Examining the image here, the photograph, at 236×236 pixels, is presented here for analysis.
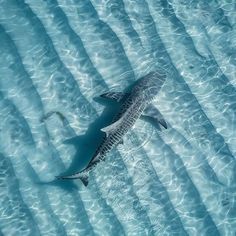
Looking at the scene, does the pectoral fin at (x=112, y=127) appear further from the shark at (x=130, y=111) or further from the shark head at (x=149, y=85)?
the shark head at (x=149, y=85)

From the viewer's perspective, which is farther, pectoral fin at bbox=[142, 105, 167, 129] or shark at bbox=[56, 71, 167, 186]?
pectoral fin at bbox=[142, 105, 167, 129]

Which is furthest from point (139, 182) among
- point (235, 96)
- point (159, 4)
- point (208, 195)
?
point (159, 4)

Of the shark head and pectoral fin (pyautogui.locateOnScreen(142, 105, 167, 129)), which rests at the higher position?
the shark head

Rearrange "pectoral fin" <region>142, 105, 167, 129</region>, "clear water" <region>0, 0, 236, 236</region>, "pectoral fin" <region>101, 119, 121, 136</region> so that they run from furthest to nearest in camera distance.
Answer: "pectoral fin" <region>142, 105, 167, 129</region>, "clear water" <region>0, 0, 236, 236</region>, "pectoral fin" <region>101, 119, 121, 136</region>

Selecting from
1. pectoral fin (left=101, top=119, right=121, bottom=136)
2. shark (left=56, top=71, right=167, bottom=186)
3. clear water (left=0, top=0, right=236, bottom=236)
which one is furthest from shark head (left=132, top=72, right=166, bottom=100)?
pectoral fin (left=101, top=119, right=121, bottom=136)

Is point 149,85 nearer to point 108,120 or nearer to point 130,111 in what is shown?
point 130,111

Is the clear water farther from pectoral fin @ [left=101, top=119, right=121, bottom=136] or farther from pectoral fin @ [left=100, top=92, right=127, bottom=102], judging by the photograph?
pectoral fin @ [left=101, top=119, right=121, bottom=136]

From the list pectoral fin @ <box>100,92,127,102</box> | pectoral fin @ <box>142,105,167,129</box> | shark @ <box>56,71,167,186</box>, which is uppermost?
pectoral fin @ <box>100,92,127,102</box>
